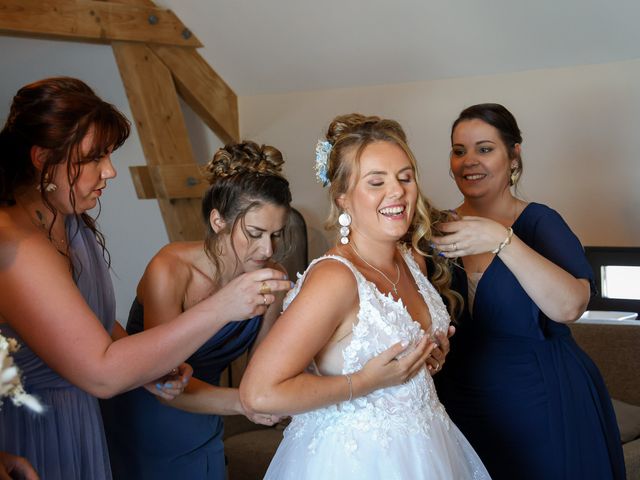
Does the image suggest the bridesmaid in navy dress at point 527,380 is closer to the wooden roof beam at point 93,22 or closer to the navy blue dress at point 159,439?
the navy blue dress at point 159,439

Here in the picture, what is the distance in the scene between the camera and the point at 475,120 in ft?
8.64

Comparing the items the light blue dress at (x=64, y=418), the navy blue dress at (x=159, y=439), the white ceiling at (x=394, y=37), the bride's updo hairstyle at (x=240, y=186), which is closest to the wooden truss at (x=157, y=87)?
the white ceiling at (x=394, y=37)

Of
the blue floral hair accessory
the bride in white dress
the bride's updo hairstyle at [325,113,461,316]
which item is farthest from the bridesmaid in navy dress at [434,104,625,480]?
the blue floral hair accessory

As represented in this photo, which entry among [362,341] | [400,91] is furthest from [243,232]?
[400,91]

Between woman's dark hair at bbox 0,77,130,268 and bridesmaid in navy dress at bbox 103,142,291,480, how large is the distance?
0.64 m

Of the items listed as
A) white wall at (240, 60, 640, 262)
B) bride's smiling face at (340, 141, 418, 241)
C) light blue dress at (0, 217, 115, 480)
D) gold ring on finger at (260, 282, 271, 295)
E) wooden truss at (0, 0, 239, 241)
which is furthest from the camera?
wooden truss at (0, 0, 239, 241)

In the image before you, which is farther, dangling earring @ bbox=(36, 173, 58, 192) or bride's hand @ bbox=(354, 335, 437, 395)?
bride's hand @ bbox=(354, 335, 437, 395)

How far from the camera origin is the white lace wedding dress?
185 centimetres

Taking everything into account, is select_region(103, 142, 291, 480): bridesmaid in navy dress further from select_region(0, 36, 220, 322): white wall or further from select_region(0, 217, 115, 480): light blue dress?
select_region(0, 36, 220, 322): white wall

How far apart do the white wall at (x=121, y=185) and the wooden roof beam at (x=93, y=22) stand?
225 millimetres

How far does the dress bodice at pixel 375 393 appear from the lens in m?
1.90

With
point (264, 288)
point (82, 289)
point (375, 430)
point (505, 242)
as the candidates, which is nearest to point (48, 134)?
point (82, 289)

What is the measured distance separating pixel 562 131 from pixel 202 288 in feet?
8.17

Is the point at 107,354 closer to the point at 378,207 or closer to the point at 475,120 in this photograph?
the point at 378,207
